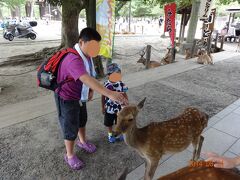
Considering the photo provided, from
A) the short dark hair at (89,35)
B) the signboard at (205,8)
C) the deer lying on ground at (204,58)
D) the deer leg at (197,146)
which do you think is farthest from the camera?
the signboard at (205,8)

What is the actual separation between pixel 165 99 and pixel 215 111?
1.16m

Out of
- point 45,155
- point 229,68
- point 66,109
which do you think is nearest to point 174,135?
point 66,109

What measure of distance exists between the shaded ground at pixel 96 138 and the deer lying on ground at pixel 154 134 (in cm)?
67

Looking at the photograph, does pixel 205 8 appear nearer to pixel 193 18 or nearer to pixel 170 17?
pixel 170 17

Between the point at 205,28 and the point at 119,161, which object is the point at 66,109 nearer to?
the point at 119,161

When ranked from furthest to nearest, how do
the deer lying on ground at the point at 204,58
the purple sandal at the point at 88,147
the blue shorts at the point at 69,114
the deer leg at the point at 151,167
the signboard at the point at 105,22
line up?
1. the deer lying on ground at the point at 204,58
2. the signboard at the point at 105,22
3. the purple sandal at the point at 88,147
4. the blue shorts at the point at 69,114
5. the deer leg at the point at 151,167

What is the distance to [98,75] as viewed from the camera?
722 cm

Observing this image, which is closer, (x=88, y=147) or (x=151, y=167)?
(x=151, y=167)

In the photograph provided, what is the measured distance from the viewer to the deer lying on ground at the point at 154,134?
2320mm

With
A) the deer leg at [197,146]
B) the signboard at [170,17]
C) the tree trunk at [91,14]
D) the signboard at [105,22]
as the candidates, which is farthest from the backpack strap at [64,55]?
the signboard at [170,17]

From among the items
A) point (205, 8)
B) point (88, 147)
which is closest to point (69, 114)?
point (88, 147)

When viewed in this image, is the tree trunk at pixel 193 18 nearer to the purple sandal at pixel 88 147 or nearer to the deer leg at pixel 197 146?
the deer leg at pixel 197 146

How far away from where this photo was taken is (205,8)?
9.93m

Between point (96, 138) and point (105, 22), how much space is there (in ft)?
8.89
